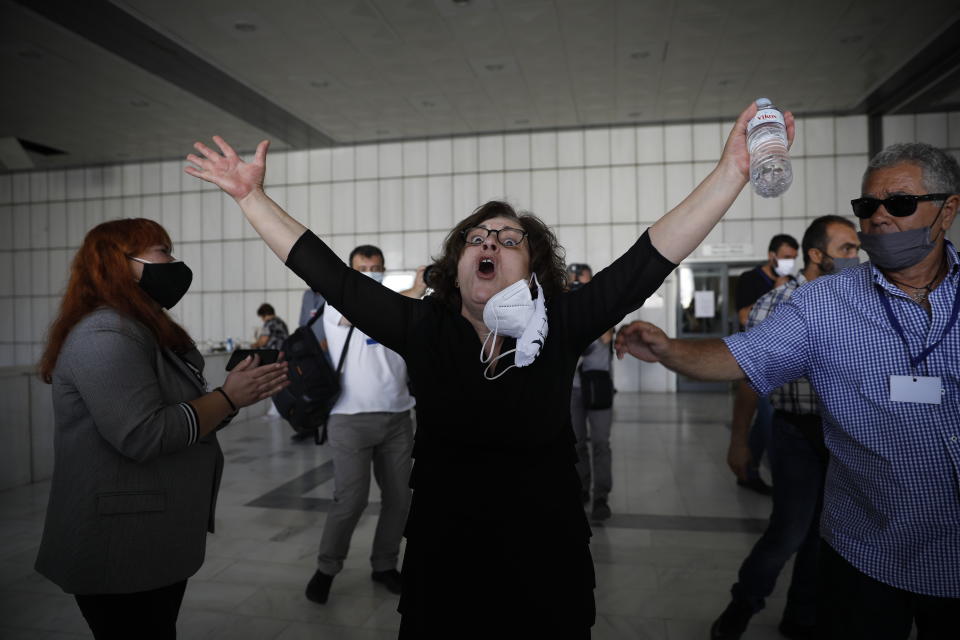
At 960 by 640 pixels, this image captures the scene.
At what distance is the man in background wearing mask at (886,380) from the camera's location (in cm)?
161

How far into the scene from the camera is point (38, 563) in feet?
6.06

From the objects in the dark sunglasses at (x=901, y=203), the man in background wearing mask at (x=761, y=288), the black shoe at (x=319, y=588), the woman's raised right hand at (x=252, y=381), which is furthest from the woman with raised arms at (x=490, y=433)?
the man in background wearing mask at (x=761, y=288)

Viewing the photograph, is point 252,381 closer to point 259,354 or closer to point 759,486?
point 259,354

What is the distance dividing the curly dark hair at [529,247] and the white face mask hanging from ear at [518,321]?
0.80 feet

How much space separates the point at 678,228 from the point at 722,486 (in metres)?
4.96

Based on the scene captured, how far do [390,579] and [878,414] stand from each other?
293 cm

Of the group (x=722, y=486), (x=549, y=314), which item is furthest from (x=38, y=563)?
(x=722, y=486)

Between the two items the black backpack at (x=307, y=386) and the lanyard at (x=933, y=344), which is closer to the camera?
the lanyard at (x=933, y=344)

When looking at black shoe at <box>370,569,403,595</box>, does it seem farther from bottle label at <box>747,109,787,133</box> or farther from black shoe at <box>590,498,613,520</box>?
bottle label at <box>747,109,787,133</box>

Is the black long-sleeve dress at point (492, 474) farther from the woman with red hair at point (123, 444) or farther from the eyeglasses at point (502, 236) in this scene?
the woman with red hair at point (123, 444)

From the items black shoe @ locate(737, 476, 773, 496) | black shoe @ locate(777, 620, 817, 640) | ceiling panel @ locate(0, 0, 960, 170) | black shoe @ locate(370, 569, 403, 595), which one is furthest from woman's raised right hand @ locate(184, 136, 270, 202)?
ceiling panel @ locate(0, 0, 960, 170)

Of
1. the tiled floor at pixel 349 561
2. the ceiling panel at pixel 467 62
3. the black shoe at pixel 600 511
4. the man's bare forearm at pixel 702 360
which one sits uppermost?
the ceiling panel at pixel 467 62

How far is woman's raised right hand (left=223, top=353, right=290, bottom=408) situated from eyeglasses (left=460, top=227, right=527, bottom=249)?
906mm

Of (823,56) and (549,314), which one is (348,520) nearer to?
(549,314)
